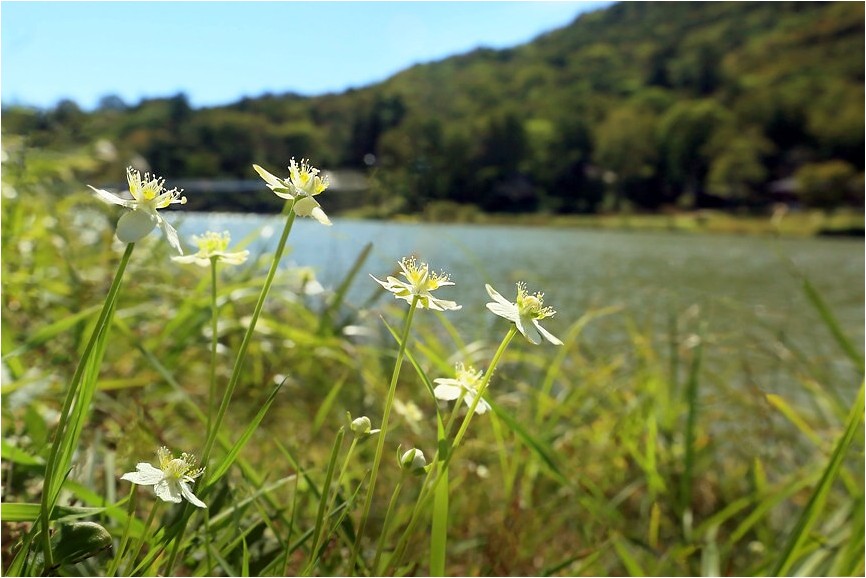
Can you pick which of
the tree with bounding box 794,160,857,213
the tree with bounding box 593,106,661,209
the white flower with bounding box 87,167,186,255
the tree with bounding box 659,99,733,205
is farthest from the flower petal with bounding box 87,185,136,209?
the tree with bounding box 794,160,857,213

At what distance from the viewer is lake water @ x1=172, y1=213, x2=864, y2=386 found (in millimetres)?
1380

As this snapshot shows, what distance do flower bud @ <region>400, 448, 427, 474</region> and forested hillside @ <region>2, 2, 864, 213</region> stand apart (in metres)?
0.41

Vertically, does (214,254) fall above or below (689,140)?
above

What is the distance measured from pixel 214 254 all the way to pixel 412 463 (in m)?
0.17

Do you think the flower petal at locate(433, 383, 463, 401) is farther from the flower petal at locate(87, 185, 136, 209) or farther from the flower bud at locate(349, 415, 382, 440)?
the flower petal at locate(87, 185, 136, 209)

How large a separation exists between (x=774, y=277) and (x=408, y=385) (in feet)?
23.6

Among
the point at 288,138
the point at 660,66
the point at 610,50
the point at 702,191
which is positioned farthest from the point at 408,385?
the point at 660,66

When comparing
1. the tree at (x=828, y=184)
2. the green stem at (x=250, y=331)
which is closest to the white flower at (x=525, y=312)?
the green stem at (x=250, y=331)

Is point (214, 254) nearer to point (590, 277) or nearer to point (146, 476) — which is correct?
point (146, 476)

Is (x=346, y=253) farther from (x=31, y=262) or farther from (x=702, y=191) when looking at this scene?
(x=702, y=191)

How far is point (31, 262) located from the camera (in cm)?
125

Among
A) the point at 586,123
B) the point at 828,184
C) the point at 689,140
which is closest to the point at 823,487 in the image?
the point at 586,123

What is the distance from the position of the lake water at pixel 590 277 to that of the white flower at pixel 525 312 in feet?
0.17

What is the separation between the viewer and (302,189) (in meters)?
0.33
